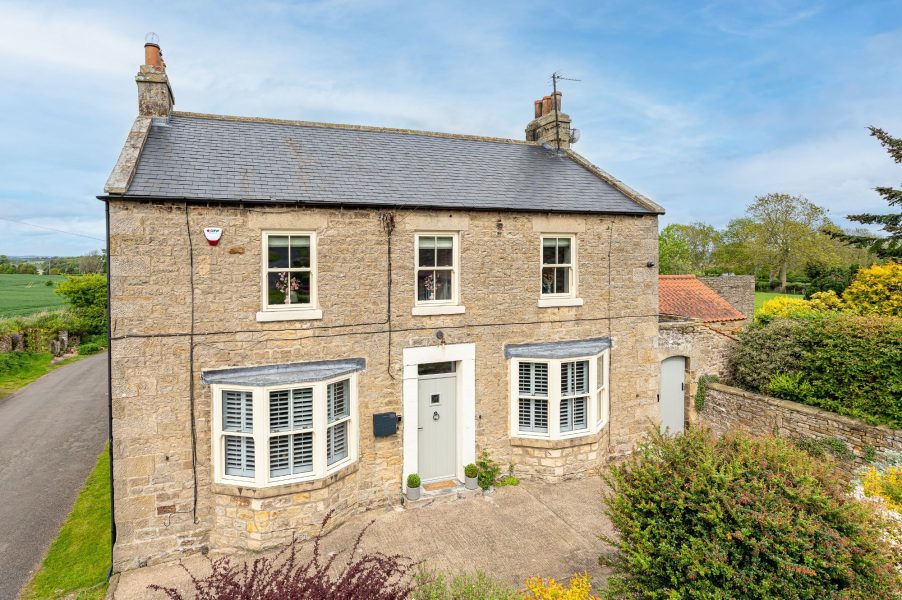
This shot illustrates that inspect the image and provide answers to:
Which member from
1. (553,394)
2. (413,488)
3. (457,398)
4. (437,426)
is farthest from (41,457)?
(553,394)

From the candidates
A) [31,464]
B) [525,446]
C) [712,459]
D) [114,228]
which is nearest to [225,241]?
[114,228]

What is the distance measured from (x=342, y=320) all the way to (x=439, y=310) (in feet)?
6.69

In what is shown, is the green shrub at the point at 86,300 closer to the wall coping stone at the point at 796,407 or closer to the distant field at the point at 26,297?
the distant field at the point at 26,297

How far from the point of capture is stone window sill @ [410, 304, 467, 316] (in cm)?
987

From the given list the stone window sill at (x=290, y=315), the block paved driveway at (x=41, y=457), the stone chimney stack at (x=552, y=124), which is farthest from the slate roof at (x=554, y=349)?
the block paved driveway at (x=41, y=457)

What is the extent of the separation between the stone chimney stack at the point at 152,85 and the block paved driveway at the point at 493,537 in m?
9.18

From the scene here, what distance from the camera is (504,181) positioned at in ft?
37.8

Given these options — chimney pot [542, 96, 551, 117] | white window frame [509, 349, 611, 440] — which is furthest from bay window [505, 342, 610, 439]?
chimney pot [542, 96, 551, 117]

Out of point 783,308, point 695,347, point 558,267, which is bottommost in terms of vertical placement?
point 695,347

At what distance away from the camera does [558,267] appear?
437 inches

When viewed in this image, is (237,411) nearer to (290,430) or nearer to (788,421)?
(290,430)

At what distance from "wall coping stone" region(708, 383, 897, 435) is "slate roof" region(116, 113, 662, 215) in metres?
5.77

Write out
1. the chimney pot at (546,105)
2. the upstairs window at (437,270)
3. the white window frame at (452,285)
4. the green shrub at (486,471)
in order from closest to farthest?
the white window frame at (452,285)
the upstairs window at (437,270)
the green shrub at (486,471)
the chimney pot at (546,105)

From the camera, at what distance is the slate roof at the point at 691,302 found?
619 inches
